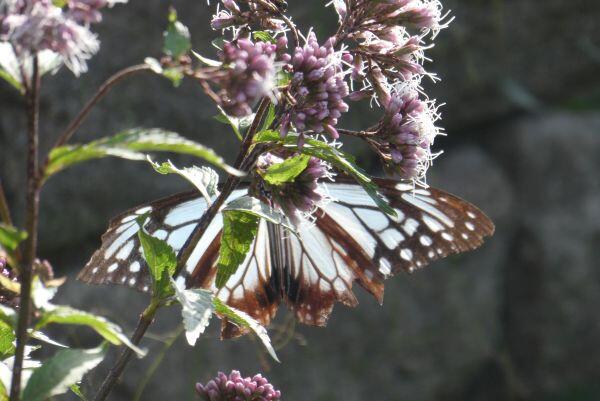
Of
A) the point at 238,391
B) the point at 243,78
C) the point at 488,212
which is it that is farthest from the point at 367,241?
the point at 488,212

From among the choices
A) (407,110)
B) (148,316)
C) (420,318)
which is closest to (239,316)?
(148,316)

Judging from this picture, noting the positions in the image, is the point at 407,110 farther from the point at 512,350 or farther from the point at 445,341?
the point at 512,350

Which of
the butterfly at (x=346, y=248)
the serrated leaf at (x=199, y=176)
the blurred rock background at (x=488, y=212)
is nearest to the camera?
the serrated leaf at (x=199, y=176)

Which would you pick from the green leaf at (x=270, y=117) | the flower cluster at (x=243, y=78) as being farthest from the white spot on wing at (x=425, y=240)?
the flower cluster at (x=243, y=78)

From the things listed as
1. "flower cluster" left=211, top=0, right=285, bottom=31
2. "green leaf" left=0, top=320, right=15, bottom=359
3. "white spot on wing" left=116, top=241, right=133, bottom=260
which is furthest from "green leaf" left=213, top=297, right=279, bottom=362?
"white spot on wing" left=116, top=241, right=133, bottom=260

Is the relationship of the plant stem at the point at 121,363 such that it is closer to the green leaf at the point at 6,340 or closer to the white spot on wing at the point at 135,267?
the green leaf at the point at 6,340

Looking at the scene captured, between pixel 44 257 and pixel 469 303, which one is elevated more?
pixel 469 303
